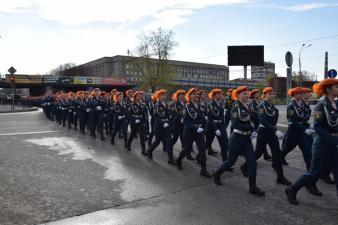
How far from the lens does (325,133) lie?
5.05 m

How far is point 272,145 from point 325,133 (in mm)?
2016

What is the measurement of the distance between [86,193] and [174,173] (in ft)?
6.88

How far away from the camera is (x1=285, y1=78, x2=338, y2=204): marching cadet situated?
5051mm

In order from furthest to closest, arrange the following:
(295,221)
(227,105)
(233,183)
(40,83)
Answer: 1. (40,83)
2. (227,105)
3. (233,183)
4. (295,221)

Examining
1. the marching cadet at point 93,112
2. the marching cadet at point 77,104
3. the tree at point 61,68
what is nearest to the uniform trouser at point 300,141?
the marching cadet at point 93,112

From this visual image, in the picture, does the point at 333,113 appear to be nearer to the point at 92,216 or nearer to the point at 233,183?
the point at 233,183

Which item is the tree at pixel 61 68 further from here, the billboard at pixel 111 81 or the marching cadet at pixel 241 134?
the marching cadet at pixel 241 134

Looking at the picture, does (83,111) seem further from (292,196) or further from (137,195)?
(292,196)

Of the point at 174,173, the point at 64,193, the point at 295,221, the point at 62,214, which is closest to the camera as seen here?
the point at 295,221

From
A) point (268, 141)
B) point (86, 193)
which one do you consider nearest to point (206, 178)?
point (268, 141)

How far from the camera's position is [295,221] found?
4.73m


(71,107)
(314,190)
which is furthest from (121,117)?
(314,190)

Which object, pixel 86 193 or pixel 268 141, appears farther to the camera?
pixel 268 141

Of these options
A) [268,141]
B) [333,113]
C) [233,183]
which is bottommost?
[233,183]
